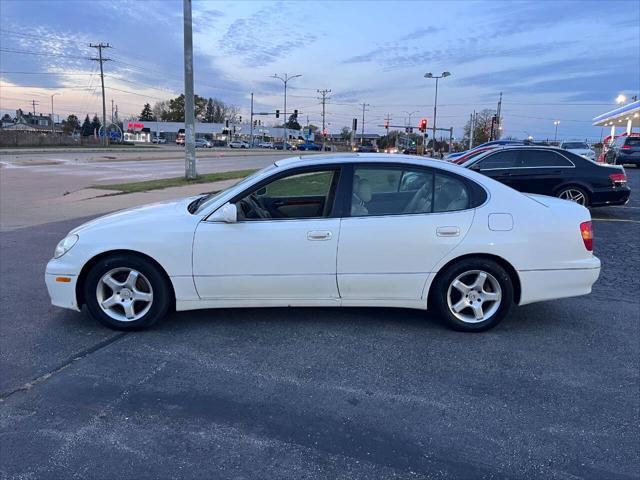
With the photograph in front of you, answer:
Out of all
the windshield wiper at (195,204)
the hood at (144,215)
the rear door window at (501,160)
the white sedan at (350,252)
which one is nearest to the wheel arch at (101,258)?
the white sedan at (350,252)

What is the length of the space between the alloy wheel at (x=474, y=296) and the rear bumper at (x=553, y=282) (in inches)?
9.6

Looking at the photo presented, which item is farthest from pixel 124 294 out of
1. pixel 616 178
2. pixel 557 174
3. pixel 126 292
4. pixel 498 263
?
pixel 616 178

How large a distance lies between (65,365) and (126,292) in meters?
0.78

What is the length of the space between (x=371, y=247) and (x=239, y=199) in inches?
47.6

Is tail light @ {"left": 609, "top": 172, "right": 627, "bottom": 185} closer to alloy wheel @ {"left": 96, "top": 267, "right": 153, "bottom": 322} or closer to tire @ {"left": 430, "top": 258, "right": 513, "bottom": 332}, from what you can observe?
tire @ {"left": 430, "top": 258, "right": 513, "bottom": 332}

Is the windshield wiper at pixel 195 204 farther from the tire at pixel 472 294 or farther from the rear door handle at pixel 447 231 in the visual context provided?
the tire at pixel 472 294

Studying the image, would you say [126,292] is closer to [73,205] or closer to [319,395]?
[319,395]

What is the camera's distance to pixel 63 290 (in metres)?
4.25

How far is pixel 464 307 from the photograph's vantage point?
4.32 m

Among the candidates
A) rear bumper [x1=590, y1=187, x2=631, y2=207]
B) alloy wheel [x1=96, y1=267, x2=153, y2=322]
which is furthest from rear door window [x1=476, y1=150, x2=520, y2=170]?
alloy wheel [x1=96, y1=267, x2=153, y2=322]

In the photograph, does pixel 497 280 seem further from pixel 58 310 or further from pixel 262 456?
pixel 58 310

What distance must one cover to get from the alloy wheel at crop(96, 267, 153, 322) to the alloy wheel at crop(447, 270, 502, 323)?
2.61m

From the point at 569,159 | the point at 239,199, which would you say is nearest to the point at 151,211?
the point at 239,199

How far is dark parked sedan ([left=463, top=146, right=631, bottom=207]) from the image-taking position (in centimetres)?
1045
